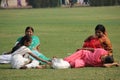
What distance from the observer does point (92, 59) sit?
37.7 feet

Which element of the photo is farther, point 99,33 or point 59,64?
point 99,33

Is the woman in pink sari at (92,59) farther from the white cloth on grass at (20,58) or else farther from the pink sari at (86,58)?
the white cloth on grass at (20,58)

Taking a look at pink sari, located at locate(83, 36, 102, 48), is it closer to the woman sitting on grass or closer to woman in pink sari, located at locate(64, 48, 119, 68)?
woman in pink sari, located at locate(64, 48, 119, 68)

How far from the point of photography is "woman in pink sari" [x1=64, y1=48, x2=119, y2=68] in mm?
11430

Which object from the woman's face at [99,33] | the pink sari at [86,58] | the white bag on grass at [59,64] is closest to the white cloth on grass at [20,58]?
the white bag on grass at [59,64]

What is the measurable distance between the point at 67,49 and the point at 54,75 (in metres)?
5.43

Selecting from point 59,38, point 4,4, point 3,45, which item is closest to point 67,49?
point 3,45

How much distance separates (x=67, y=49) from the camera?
51.8 feet

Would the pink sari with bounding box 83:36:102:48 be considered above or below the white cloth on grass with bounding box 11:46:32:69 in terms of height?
above

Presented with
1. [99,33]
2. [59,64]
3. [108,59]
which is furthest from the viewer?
[99,33]

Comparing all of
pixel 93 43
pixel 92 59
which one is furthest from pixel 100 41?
pixel 92 59

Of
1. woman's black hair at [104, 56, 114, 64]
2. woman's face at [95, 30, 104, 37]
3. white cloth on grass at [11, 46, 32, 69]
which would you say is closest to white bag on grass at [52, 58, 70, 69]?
white cloth on grass at [11, 46, 32, 69]

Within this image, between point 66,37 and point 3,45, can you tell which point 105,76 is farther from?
point 66,37

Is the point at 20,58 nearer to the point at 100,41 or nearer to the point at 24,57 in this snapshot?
the point at 24,57
